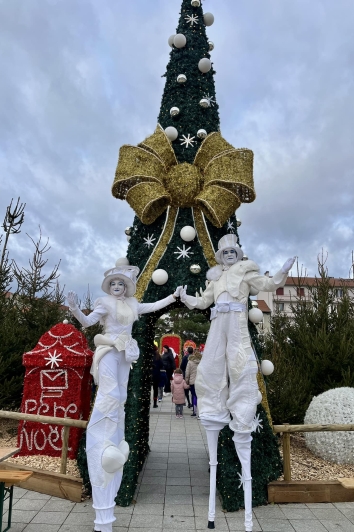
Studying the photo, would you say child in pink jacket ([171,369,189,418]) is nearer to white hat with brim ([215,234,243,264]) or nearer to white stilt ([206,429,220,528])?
white stilt ([206,429,220,528])

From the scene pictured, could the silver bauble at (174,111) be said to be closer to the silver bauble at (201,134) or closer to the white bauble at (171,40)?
the silver bauble at (201,134)

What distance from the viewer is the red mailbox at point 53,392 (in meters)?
5.45

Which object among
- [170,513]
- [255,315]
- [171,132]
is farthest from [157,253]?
[170,513]

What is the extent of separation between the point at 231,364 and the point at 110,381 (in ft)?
3.75

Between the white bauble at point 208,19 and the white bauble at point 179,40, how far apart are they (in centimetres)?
59

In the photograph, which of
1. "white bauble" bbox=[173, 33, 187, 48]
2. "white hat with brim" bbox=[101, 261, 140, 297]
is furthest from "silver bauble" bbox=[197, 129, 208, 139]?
"white hat with brim" bbox=[101, 261, 140, 297]

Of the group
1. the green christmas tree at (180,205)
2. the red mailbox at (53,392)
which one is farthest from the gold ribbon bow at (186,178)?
the red mailbox at (53,392)

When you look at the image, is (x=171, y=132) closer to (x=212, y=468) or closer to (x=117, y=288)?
(x=117, y=288)

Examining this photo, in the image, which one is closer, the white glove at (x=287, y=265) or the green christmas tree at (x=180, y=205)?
the white glove at (x=287, y=265)

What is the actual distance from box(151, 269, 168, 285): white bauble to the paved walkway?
2.34 meters

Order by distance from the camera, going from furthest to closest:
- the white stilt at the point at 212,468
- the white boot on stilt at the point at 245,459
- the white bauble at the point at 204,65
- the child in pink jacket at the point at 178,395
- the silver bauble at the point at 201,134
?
the child in pink jacket at the point at 178,395, the white bauble at the point at 204,65, the silver bauble at the point at 201,134, the white stilt at the point at 212,468, the white boot on stilt at the point at 245,459

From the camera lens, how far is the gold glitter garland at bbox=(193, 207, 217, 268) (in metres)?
4.77

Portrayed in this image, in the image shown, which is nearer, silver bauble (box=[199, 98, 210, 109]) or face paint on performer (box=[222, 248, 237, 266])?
face paint on performer (box=[222, 248, 237, 266])

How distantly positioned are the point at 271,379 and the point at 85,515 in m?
3.85
